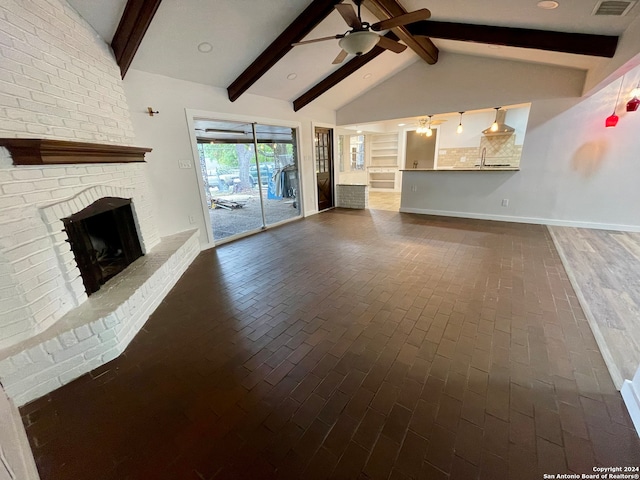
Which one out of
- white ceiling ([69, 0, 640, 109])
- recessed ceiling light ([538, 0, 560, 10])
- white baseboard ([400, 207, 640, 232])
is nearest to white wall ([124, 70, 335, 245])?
white ceiling ([69, 0, 640, 109])

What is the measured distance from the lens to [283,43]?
3361 mm

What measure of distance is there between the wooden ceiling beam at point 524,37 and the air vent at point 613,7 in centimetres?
60

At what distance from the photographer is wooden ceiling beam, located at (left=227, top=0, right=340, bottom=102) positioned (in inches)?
117

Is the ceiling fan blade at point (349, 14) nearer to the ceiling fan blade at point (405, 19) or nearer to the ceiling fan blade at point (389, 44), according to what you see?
the ceiling fan blade at point (405, 19)

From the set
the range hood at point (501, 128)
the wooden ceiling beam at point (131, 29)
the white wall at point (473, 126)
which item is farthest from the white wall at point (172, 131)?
the range hood at point (501, 128)

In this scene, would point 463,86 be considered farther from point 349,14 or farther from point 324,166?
point 349,14

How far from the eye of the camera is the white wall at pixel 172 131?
10.8 feet

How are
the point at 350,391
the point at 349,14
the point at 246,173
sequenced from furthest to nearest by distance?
the point at 246,173 → the point at 349,14 → the point at 350,391

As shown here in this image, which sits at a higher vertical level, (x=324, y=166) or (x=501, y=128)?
(x=501, y=128)

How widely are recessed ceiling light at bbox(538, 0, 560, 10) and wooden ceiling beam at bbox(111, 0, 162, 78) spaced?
12.0ft

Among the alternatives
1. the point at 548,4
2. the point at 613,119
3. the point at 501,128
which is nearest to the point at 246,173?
the point at 548,4

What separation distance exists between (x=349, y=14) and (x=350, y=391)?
3.04 m

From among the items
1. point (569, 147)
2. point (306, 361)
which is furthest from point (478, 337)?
point (569, 147)

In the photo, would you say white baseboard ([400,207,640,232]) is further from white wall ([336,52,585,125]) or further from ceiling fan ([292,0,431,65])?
ceiling fan ([292,0,431,65])
